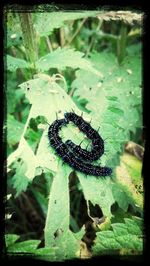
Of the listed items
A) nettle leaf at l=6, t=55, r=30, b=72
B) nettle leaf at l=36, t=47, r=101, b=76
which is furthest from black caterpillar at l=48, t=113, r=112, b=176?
nettle leaf at l=6, t=55, r=30, b=72

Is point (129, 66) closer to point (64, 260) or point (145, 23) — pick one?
point (145, 23)

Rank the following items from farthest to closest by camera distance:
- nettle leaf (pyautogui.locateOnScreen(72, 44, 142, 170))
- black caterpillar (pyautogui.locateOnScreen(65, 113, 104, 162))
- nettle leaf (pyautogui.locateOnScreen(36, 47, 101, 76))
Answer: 1. nettle leaf (pyautogui.locateOnScreen(72, 44, 142, 170))
2. nettle leaf (pyautogui.locateOnScreen(36, 47, 101, 76))
3. black caterpillar (pyautogui.locateOnScreen(65, 113, 104, 162))

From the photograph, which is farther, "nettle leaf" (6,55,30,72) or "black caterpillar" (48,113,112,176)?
"nettle leaf" (6,55,30,72)

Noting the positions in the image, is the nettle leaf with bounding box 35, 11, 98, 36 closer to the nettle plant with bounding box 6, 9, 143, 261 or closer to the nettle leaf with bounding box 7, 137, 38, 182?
the nettle plant with bounding box 6, 9, 143, 261

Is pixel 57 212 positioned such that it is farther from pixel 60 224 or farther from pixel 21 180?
pixel 21 180

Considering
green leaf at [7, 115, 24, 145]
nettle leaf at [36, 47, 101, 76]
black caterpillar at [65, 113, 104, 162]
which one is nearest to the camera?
black caterpillar at [65, 113, 104, 162]

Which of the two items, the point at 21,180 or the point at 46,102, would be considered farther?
the point at 21,180

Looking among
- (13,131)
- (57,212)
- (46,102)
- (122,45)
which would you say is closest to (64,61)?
(46,102)
